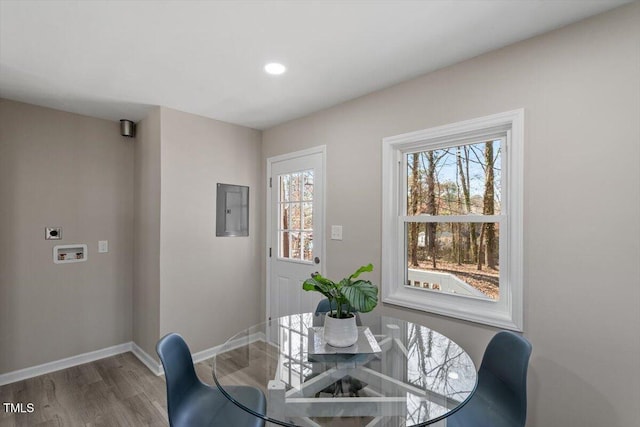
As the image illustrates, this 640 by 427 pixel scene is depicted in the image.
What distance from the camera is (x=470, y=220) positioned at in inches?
85.0

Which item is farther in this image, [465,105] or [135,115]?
[135,115]

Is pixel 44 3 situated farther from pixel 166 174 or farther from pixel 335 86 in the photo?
pixel 335 86

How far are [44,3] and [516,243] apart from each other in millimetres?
2842

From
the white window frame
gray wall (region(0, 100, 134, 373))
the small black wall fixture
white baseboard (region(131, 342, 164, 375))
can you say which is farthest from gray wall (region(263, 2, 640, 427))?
gray wall (region(0, 100, 134, 373))

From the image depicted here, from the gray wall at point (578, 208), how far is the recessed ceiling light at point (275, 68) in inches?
48.6

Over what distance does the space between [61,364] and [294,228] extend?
256cm

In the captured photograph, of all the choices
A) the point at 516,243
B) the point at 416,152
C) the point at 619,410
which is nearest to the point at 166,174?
the point at 416,152

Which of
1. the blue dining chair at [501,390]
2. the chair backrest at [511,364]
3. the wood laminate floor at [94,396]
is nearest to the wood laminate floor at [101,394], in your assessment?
the wood laminate floor at [94,396]

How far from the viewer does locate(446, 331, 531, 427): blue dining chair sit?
4.82 feet

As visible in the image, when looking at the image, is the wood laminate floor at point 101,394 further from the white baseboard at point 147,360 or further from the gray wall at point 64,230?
the gray wall at point 64,230

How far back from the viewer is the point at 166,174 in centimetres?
294

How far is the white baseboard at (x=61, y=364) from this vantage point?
2725mm

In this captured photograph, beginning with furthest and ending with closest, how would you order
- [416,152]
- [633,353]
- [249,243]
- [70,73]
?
1. [249,243]
2. [416,152]
3. [70,73]
4. [633,353]

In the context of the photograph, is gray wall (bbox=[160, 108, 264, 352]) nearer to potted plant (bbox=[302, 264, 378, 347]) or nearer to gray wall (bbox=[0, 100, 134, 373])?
gray wall (bbox=[0, 100, 134, 373])
